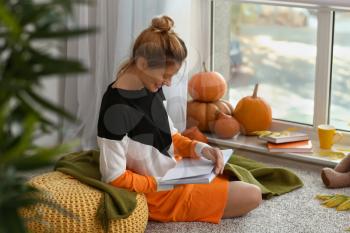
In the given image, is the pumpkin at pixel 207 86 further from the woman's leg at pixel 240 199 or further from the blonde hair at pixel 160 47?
the blonde hair at pixel 160 47

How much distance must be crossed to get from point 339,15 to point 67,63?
2.24m

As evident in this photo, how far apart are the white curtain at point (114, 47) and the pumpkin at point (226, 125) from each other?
0.55 ft

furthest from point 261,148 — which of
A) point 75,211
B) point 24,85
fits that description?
point 24,85

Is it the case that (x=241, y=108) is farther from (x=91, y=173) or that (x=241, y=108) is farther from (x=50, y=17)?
(x=50, y=17)

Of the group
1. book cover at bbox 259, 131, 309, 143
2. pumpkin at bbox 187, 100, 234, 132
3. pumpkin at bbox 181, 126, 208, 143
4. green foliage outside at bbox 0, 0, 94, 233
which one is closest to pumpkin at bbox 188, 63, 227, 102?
pumpkin at bbox 187, 100, 234, 132

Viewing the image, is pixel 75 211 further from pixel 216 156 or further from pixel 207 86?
pixel 207 86

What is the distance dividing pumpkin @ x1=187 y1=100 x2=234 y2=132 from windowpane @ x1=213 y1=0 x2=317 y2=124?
22 cm

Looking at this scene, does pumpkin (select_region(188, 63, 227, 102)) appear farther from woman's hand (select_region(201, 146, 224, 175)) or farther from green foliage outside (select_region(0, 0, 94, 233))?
green foliage outside (select_region(0, 0, 94, 233))

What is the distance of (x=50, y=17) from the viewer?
81 centimetres

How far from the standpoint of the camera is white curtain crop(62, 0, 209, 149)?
9.39 ft

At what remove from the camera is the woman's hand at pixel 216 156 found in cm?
233

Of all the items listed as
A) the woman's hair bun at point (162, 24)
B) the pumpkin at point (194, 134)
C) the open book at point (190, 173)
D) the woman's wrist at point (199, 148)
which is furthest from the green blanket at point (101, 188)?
the pumpkin at point (194, 134)

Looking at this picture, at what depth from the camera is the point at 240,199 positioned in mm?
2373

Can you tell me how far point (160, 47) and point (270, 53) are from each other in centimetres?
106
